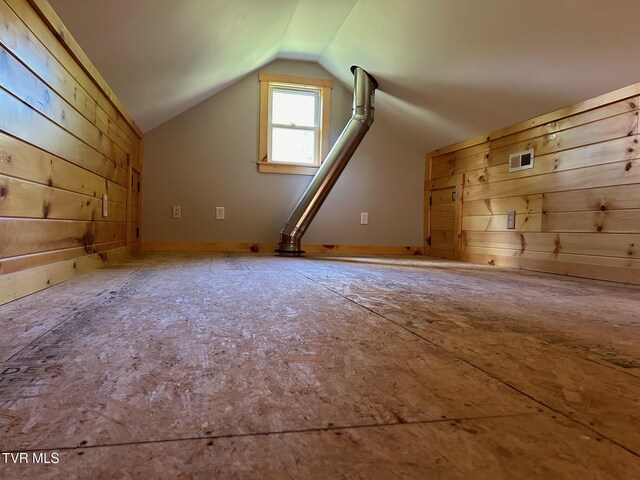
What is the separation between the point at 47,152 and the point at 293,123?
2.68 meters

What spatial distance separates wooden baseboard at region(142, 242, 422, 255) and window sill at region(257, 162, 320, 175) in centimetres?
72

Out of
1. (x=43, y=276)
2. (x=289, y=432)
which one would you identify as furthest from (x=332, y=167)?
(x=289, y=432)

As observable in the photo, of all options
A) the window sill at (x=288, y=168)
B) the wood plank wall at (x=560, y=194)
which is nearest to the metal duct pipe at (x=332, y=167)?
the window sill at (x=288, y=168)

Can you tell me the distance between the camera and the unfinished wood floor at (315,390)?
1.45 ft

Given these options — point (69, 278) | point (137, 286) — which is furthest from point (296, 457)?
point (69, 278)

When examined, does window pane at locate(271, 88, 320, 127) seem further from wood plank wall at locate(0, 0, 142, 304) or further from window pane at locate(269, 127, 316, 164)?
wood plank wall at locate(0, 0, 142, 304)

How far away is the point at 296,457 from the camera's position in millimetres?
446

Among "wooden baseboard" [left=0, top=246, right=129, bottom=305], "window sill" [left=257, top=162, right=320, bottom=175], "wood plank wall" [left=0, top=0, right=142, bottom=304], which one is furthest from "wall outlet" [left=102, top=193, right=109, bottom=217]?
"window sill" [left=257, top=162, right=320, bottom=175]

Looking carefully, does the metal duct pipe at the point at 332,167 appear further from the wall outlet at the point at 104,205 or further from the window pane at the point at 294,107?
the wall outlet at the point at 104,205

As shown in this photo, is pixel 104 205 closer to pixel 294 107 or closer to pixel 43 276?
pixel 43 276

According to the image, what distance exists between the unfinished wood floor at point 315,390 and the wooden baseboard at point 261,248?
2.40 meters

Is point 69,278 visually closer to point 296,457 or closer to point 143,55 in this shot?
point 143,55

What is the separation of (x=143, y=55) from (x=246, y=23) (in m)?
0.83

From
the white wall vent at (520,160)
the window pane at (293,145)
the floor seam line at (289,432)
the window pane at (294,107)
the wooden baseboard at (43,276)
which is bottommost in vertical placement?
the floor seam line at (289,432)
